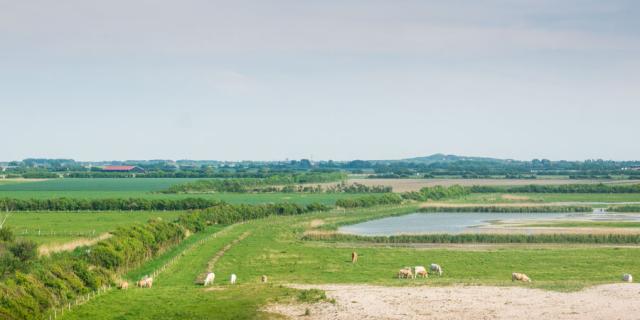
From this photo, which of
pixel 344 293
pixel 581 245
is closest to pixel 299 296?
pixel 344 293

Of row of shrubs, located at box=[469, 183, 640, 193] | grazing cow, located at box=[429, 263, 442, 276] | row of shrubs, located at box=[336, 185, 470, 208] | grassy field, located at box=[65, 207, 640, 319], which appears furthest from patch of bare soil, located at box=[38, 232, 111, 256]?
row of shrubs, located at box=[469, 183, 640, 193]

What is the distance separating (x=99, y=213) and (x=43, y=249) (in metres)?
45.4

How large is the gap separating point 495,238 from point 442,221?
27329 millimetres

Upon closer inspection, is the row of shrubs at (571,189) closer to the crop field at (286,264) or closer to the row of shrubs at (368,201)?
the row of shrubs at (368,201)

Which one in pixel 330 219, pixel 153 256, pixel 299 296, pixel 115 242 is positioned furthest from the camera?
pixel 330 219

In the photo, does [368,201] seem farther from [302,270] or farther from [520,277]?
[520,277]

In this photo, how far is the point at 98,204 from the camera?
114 meters

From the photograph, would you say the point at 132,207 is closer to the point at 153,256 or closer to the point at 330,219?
the point at 330,219

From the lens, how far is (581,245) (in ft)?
227

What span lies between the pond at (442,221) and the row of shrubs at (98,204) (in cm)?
2999

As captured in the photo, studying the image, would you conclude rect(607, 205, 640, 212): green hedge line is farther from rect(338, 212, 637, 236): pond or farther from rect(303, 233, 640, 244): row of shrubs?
rect(303, 233, 640, 244): row of shrubs

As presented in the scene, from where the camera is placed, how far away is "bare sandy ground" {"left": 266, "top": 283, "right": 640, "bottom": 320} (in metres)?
36.6

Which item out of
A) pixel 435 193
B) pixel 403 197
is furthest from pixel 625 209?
pixel 435 193

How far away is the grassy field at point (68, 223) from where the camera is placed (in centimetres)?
7588
